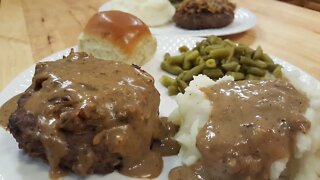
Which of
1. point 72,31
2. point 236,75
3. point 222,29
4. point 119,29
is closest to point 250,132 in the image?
point 236,75

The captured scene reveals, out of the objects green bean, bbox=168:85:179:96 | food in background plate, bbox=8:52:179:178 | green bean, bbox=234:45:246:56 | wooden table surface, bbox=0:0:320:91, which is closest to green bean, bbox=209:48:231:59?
green bean, bbox=234:45:246:56

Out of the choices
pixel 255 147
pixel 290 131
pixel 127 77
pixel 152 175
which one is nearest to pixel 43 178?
pixel 152 175

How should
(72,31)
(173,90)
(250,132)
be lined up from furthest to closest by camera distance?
1. (72,31)
2. (173,90)
3. (250,132)

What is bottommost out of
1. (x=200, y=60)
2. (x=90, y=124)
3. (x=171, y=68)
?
(x=171, y=68)

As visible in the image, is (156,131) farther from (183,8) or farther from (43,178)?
(183,8)

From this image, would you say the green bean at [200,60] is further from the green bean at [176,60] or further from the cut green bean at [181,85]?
the cut green bean at [181,85]

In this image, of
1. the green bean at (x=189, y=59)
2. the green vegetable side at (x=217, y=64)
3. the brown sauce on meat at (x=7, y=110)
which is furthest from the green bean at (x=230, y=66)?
the brown sauce on meat at (x=7, y=110)

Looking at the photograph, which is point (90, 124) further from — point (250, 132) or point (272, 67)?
point (272, 67)
